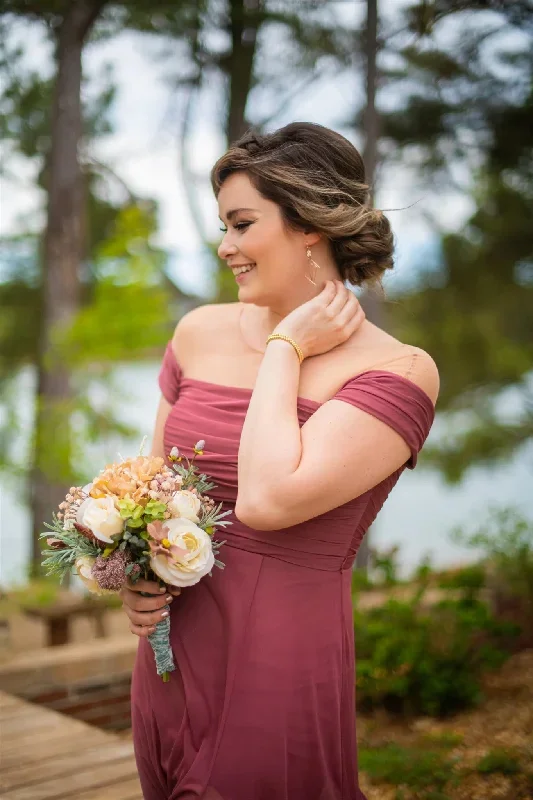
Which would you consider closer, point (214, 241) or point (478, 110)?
point (478, 110)

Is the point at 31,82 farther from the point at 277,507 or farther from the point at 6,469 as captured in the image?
the point at 277,507

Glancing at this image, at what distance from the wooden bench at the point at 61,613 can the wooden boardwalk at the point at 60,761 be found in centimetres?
230

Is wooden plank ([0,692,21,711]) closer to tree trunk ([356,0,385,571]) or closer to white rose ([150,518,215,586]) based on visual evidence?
white rose ([150,518,215,586])

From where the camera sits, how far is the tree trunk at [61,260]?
25.9 ft

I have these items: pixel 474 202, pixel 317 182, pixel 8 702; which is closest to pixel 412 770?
pixel 8 702

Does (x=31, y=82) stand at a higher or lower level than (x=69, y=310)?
higher

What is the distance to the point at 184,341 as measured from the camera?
2.43m

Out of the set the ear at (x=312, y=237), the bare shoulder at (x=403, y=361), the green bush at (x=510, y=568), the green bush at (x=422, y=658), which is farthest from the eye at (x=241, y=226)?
the green bush at (x=510, y=568)

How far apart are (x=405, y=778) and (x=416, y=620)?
1596mm

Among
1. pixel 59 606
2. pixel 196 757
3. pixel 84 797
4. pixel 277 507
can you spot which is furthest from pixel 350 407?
pixel 59 606

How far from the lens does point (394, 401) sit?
1.98m

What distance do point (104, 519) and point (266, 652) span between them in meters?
0.53

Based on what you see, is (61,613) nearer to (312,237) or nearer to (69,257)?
(69,257)

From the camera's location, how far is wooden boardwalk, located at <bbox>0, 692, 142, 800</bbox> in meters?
2.82
